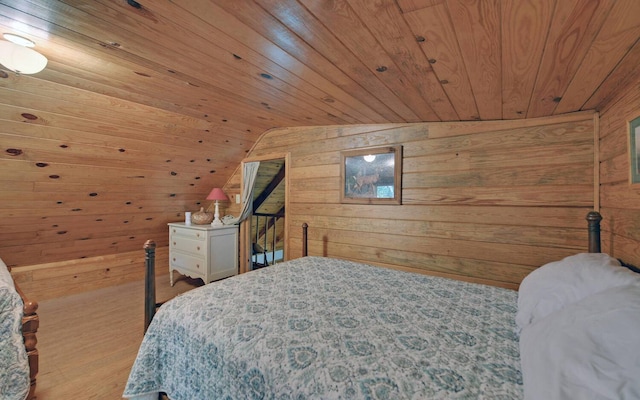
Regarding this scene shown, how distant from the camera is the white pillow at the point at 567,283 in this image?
992 millimetres

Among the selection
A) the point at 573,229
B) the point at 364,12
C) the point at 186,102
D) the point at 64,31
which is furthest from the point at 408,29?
the point at 186,102

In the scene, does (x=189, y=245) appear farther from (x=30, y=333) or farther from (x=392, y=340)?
(x=392, y=340)

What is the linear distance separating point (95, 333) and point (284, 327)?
2.35 metres

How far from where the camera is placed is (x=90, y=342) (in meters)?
2.37

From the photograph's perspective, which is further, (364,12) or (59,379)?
(59,379)

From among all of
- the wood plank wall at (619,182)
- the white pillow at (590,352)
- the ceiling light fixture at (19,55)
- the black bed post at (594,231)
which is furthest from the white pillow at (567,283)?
the ceiling light fixture at (19,55)

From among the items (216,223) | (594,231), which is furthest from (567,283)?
(216,223)

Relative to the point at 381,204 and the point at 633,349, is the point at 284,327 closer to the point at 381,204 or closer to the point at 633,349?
the point at 633,349

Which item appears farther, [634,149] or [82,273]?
[82,273]

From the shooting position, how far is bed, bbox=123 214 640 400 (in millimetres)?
767

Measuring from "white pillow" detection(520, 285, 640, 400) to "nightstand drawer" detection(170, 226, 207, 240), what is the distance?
135 inches

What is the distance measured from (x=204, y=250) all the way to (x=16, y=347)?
80.9 inches

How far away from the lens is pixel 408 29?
3.20ft

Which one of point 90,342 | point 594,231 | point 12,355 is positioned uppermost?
point 594,231
